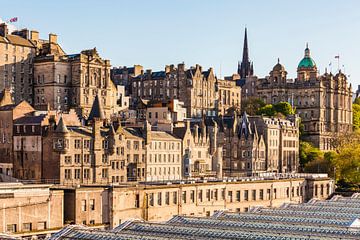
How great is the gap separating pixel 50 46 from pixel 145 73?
1869 inches

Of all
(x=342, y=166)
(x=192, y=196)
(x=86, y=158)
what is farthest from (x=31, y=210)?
(x=342, y=166)

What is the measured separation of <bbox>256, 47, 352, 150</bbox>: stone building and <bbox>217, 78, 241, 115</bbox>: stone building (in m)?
8.65

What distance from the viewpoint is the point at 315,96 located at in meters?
184

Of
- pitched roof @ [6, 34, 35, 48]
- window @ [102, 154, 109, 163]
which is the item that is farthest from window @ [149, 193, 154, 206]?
pitched roof @ [6, 34, 35, 48]

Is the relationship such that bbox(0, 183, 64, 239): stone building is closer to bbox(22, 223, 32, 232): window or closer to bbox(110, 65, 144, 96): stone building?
bbox(22, 223, 32, 232): window

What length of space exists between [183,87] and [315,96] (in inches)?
1473

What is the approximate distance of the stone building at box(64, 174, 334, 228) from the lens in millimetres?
78062

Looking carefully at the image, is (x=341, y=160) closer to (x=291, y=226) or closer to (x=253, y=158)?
(x=253, y=158)

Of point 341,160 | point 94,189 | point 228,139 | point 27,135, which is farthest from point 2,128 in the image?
point 341,160

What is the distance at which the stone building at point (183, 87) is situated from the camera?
16575cm

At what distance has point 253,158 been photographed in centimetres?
13500

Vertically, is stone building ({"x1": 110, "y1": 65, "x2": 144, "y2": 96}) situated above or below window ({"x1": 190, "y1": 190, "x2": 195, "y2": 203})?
above

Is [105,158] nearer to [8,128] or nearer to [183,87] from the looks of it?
[8,128]

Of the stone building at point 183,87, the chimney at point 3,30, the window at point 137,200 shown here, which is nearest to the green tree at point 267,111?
the stone building at point 183,87
